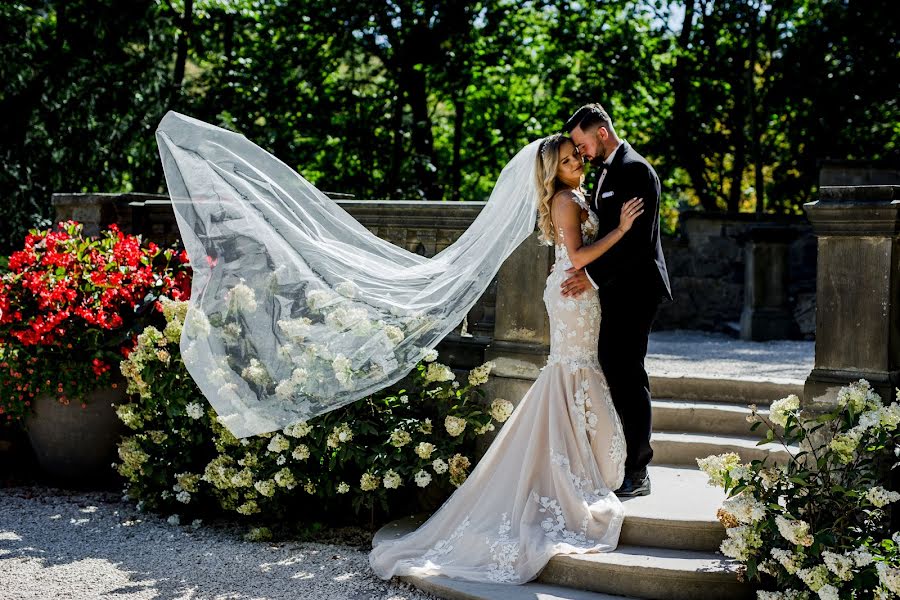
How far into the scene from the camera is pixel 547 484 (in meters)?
5.02

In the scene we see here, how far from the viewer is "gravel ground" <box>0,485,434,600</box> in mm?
4754

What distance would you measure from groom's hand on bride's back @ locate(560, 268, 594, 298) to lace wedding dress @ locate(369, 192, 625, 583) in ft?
0.11

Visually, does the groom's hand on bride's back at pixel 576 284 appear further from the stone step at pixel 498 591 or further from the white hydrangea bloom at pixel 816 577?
the white hydrangea bloom at pixel 816 577

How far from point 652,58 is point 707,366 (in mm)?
9614

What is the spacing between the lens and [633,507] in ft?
16.5

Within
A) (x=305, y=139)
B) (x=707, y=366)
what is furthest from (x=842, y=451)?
(x=305, y=139)

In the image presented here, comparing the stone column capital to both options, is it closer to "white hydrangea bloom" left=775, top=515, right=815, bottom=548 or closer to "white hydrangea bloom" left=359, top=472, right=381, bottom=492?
"white hydrangea bloom" left=775, top=515, right=815, bottom=548

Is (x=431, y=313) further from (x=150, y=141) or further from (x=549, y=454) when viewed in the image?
(x=150, y=141)

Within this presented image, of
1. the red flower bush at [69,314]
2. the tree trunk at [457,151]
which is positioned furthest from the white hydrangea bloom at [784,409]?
the tree trunk at [457,151]

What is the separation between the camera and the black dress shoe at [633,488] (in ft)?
17.0

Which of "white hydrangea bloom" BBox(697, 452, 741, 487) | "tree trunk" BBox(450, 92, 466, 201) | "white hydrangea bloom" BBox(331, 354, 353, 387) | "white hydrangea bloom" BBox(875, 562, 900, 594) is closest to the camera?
"white hydrangea bloom" BBox(875, 562, 900, 594)

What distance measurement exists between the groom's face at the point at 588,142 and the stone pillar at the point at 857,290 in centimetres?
109

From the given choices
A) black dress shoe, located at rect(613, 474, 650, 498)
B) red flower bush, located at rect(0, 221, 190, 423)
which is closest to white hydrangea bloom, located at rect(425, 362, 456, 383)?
black dress shoe, located at rect(613, 474, 650, 498)

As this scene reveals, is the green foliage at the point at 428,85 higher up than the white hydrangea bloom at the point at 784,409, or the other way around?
the green foliage at the point at 428,85
